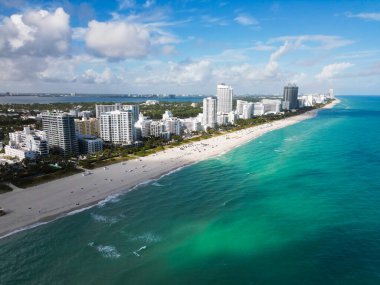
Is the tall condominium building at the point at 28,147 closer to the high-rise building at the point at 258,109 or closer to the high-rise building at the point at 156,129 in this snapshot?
the high-rise building at the point at 156,129

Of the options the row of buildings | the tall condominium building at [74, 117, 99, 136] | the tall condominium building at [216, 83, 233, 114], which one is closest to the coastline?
the row of buildings

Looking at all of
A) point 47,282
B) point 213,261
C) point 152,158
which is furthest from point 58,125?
point 213,261

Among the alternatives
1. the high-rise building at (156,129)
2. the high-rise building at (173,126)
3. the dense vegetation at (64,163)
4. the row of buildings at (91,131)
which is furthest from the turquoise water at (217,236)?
the high-rise building at (173,126)

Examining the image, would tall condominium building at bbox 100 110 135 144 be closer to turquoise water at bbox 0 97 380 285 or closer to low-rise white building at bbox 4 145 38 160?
low-rise white building at bbox 4 145 38 160

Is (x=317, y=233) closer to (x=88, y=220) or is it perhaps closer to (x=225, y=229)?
(x=225, y=229)

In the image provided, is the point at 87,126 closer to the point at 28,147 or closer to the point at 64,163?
the point at 28,147
